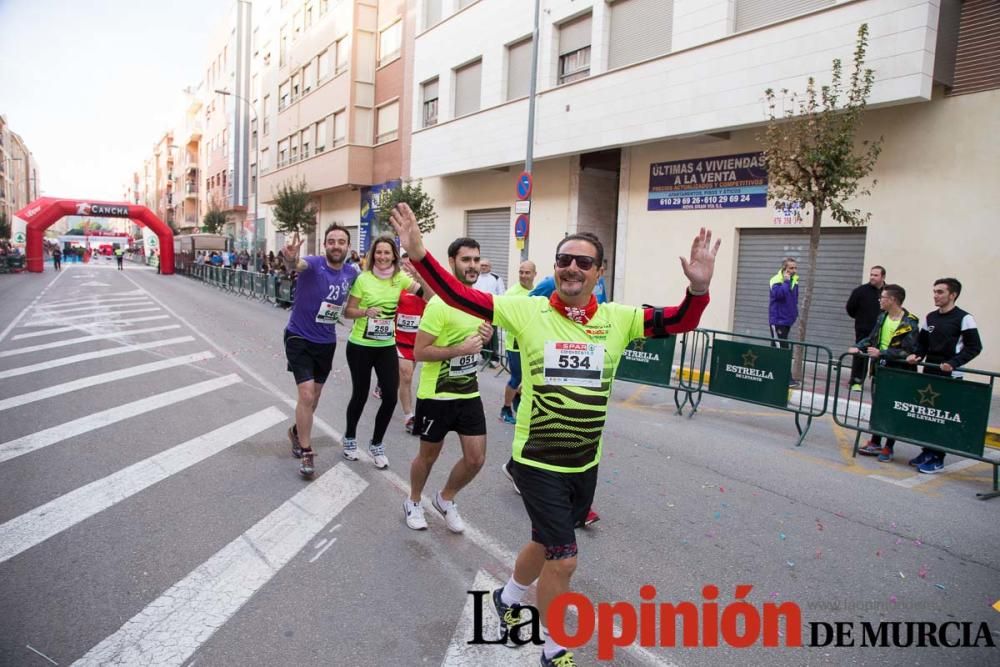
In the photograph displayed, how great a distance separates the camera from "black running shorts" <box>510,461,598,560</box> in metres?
2.89

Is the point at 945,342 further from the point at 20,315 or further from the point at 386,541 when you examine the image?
the point at 20,315

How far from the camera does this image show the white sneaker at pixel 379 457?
5887 mm

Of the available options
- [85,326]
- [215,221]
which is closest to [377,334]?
[85,326]

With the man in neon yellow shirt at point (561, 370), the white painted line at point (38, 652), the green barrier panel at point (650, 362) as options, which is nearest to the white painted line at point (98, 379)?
the white painted line at point (38, 652)

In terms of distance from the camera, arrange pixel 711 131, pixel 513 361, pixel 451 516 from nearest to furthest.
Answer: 1. pixel 451 516
2. pixel 513 361
3. pixel 711 131

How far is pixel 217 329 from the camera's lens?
15805mm

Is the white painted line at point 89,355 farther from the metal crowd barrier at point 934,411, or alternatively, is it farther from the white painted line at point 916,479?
the metal crowd barrier at point 934,411

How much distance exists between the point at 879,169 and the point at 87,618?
12.8 m

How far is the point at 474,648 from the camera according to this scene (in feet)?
10.5

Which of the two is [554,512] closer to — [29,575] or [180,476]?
[29,575]

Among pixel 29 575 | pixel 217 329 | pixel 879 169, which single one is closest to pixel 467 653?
pixel 29 575

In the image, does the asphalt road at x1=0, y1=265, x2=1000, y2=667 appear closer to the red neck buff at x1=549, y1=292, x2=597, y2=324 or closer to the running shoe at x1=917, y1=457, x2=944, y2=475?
the running shoe at x1=917, y1=457, x2=944, y2=475

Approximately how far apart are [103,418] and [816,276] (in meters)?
11.9

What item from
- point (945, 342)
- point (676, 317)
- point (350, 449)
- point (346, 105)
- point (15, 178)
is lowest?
point (350, 449)
